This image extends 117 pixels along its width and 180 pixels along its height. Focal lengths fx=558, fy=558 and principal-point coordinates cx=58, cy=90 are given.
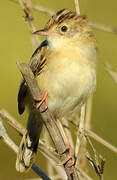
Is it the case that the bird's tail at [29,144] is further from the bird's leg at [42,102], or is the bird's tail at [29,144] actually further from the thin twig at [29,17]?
the thin twig at [29,17]

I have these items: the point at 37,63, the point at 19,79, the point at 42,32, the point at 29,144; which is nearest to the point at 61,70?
the point at 37,63

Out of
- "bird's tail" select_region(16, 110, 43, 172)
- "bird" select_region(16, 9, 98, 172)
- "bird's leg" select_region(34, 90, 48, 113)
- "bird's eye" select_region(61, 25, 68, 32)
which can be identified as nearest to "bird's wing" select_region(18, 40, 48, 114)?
"bird" select_region(16, 9, 98, 172)

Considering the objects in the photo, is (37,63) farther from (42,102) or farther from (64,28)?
(42,102)

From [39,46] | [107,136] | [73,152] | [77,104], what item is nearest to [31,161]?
[73,152]

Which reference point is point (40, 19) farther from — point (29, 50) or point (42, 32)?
point (42, 32)

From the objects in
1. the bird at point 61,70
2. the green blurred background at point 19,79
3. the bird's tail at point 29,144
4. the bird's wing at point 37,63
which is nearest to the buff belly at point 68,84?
the bird at point 61,70

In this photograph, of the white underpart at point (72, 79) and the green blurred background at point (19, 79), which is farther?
the green blurred background at point (19, 79)

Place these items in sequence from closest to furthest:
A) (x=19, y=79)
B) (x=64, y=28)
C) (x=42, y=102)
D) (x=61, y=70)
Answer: (x=42, y=102) < (x=61, y=70) < (x=64, y=28) < (x=19, y=79)

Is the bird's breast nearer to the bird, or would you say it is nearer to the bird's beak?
the bird
